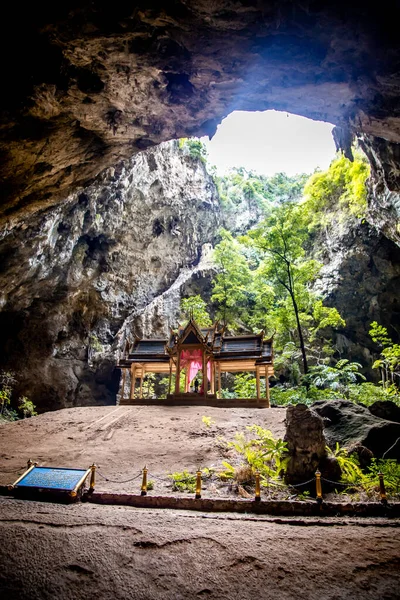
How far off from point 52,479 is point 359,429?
696 cm

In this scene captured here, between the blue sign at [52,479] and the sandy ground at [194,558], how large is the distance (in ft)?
3.23

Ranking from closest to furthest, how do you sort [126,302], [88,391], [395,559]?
[395,559], [88,391], [126,302]

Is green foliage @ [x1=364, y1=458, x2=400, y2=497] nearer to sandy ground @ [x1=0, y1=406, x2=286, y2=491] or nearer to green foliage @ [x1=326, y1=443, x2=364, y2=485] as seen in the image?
green foliage @ [x1=326, y1=443, x2=364, y2=485]

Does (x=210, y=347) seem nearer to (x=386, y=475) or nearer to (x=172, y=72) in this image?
(x=386, y=475)

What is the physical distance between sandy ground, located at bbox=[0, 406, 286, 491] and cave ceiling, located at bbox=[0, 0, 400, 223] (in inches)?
325

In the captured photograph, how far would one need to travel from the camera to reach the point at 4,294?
1761cm

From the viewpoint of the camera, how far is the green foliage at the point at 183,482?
21.8 feet

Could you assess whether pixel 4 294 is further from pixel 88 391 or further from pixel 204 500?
pixel 204 500

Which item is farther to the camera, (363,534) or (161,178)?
(161,178)

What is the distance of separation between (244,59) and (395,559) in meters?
10.3

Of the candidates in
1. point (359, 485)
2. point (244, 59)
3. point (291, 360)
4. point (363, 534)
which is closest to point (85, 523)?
point (363, 534)

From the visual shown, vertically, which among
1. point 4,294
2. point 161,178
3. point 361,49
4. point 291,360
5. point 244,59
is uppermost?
point 161,178

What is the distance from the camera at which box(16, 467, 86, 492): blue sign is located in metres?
5.96

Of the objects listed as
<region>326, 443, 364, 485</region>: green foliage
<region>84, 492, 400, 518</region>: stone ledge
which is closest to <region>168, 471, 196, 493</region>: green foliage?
<region>84, 492, 400, 518</region>: stone ledge
